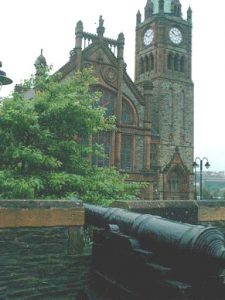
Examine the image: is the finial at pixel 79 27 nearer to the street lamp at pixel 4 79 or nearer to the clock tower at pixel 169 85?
the clock tower at pixel 169 85

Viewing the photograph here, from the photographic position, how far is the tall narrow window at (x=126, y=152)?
3500 centimetres

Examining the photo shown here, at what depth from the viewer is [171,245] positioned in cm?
437

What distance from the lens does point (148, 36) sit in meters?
46.2

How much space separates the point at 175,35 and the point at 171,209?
1604 inches

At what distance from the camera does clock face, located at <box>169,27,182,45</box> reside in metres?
44.9

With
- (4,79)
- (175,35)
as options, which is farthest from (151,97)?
(4,79)

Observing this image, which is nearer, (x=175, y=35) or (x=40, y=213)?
(x=40, y=213)

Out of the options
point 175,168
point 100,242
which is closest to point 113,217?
point 100,242

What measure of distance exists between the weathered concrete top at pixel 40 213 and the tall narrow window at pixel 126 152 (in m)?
28.9

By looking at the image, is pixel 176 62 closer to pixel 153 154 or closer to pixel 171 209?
pixel 153 154

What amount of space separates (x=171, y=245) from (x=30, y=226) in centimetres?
214

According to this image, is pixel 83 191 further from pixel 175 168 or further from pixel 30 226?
pixel 175 168

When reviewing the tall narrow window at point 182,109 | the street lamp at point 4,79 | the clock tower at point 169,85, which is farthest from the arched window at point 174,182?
the street lamp at point 4,79

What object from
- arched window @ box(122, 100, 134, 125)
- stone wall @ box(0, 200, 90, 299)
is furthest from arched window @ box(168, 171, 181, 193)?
stone wall @ box(0, 200, 90, 299)
